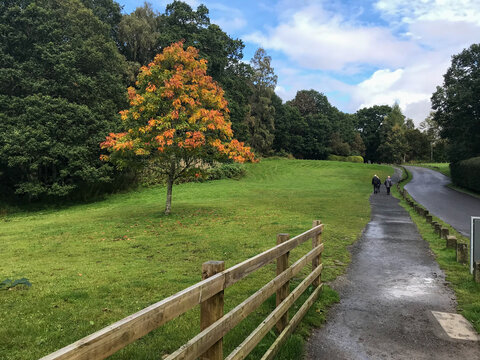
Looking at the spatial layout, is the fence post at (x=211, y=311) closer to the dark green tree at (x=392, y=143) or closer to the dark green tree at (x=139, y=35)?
the dark green tree at (x=139, y=35)

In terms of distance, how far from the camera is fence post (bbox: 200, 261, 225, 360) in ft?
9.21

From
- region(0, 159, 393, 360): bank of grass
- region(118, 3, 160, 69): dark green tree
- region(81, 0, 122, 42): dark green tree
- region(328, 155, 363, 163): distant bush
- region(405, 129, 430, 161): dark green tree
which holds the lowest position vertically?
region(0, 159, 393, 360): bank of grass

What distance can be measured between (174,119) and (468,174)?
31.6 metres

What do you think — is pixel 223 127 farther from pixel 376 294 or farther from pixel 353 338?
pixel 353 338

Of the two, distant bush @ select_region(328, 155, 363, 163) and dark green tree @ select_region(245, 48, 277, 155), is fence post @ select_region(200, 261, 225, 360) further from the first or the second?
distant bush @ select_region(328, 155, 363, 163)

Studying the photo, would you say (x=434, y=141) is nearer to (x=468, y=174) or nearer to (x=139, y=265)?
(x=468, y=174)

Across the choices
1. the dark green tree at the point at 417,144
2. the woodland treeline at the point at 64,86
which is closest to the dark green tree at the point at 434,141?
the dark green tree at the point at 417,144

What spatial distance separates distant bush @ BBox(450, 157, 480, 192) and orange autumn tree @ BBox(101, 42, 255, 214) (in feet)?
87.9

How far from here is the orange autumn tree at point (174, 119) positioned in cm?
1574

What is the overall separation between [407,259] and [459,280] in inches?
75.2

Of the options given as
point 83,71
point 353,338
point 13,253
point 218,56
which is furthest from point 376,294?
point 218,56

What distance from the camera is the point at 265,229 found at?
43.9 feet

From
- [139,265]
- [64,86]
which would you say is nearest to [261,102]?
[64,86]

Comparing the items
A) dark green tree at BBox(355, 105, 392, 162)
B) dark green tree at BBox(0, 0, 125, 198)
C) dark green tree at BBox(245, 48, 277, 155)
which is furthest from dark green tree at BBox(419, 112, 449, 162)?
dark green tree at BBox(0, 0, 125, 198)
